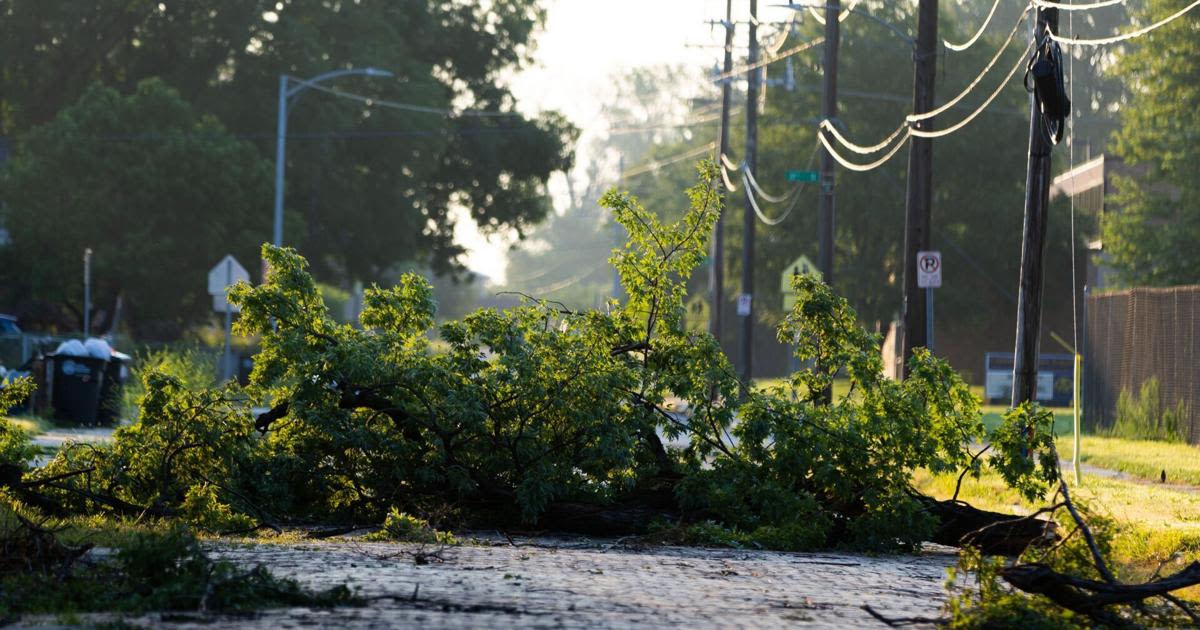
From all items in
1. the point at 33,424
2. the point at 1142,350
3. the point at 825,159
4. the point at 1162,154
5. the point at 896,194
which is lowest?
the point at 33,424

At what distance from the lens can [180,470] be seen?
1312 cm

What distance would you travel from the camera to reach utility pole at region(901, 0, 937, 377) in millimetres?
23562

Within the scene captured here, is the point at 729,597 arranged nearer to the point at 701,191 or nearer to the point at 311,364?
the point at 311,364

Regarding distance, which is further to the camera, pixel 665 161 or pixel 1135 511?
pixel 665 161

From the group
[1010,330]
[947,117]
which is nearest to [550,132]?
[947,117]

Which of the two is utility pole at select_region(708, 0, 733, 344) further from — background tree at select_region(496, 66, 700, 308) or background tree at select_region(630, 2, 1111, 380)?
background tree at select_region(496, 66, 700, 308)

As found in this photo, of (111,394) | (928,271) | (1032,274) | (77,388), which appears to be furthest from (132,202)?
(1032,274)

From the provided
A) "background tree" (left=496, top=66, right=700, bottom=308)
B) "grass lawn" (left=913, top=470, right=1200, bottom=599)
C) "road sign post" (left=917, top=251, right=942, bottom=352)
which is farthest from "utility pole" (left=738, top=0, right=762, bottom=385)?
"background tree" (left=496, top=66, right=700, bottom=308)

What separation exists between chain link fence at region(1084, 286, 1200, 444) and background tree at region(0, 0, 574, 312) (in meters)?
24.2

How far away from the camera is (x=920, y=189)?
23875mm

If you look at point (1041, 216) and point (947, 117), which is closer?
point (1041, 216)

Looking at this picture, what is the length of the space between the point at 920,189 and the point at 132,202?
26.8 metres

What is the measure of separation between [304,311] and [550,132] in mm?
44432

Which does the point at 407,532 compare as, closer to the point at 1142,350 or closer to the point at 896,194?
the point at 1142,350
